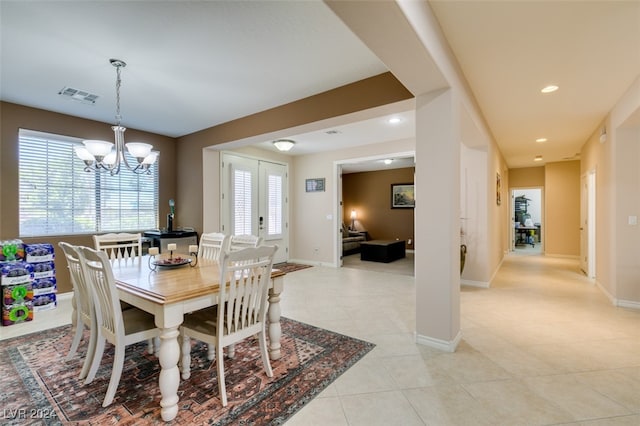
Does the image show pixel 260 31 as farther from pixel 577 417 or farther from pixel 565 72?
pixel 577 417

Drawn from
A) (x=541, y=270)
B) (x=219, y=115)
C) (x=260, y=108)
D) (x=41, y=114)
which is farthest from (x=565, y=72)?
(x=41, y=114)

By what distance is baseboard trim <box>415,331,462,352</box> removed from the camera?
246 cm

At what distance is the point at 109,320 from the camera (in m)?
1.86

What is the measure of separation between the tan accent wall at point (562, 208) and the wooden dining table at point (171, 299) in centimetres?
839

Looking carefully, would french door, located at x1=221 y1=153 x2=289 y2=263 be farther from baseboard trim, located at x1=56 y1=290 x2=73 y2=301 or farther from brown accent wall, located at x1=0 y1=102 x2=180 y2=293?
baseboard trim, located at x1=56 y1=290 x2=73 y2=301

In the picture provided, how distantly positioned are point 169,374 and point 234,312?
482mm

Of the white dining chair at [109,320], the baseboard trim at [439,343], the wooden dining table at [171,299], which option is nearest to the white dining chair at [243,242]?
the wooden dining table at [171,299]

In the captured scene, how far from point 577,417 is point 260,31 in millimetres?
3244

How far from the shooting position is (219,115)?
13.3 feet

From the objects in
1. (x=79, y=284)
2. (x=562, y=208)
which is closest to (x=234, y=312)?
(x=79, y=284)

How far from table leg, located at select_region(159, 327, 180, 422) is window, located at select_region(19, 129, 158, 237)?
3466 millimetres

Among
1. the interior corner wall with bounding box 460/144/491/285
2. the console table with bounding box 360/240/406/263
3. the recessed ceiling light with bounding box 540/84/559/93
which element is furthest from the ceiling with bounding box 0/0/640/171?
the console table with bounding box 360/240/406/263

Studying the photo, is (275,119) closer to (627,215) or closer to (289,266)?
(289,266)

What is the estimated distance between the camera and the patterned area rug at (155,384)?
5.52ft
